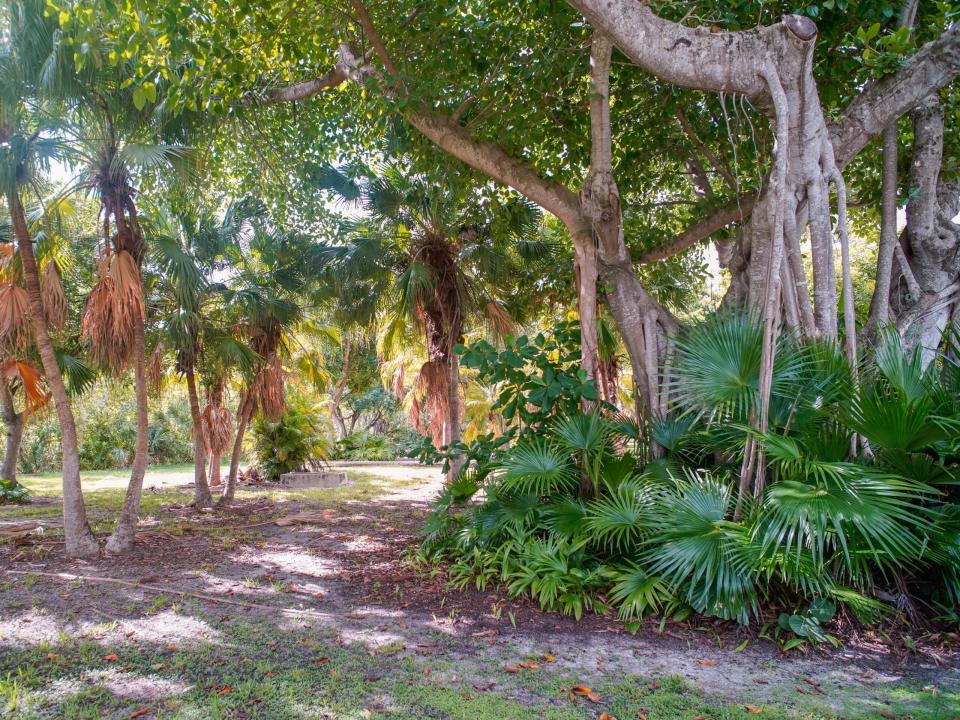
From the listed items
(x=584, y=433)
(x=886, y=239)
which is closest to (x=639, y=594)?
(x=584, y=433)

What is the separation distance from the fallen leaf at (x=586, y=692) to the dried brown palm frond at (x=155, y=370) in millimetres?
9354

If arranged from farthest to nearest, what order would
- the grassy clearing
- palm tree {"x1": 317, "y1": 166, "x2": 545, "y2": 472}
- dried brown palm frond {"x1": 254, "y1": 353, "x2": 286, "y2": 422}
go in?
dried brown palm frond {"x1": 254, "y1": 353, "x2": 286, "y2": 422} → palm tree {"x1": 317, "y1": 166, "x2": 545, "y2": 472} → the grassy clearing

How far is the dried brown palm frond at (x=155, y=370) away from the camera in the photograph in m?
10.9

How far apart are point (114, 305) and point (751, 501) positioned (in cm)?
692

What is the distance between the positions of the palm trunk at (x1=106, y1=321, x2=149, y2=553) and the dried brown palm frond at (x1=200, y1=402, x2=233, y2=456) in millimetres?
6340

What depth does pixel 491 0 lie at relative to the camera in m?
7.47

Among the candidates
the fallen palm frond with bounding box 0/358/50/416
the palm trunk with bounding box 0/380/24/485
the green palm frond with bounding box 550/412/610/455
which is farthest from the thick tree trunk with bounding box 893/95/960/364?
the palm trunk with bounding box 0/380/24/485

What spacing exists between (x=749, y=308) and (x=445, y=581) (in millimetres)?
3757

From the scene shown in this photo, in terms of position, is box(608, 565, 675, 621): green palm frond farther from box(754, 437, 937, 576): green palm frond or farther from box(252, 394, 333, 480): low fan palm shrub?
box(252, 394, 333, 480): low fan palm shrub

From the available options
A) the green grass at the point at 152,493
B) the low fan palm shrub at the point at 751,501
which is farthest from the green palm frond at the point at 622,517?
the green grass at the point at 152,493

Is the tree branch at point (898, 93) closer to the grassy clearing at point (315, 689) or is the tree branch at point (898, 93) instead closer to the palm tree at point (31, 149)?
the grassy clearing at point (315, 689)

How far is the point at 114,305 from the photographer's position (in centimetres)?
Result: 733

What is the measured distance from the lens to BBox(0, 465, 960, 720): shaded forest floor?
3471 millimetres

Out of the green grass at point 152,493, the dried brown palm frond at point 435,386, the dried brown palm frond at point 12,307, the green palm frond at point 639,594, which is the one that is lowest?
the green grass at point 152,493
